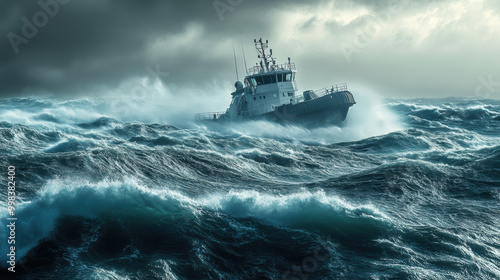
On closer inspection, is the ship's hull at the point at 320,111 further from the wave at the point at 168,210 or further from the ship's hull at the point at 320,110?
the wave at the point at 168,210

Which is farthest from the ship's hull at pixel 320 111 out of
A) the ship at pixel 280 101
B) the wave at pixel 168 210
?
the wave at pixel 168 210

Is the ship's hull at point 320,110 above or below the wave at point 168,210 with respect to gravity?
above

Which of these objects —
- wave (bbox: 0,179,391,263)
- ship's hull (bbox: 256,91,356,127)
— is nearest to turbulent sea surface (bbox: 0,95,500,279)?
wave (bbox: 0,179,391,263)

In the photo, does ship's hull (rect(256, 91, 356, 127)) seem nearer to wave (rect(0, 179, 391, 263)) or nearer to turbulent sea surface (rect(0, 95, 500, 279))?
turbulent sea surface (rect(0, 95, 500, 279))

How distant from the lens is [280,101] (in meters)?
46.7

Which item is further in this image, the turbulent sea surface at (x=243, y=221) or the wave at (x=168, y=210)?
the wave at (x=168, y=210)

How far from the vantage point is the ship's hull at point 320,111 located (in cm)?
4244

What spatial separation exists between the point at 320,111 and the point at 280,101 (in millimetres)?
5717

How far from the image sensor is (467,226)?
39.0 feet

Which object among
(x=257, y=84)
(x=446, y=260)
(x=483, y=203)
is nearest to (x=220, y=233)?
(x=446, y=260)

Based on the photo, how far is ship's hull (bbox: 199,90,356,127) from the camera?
139 feet

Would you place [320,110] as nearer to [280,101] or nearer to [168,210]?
[280,101]

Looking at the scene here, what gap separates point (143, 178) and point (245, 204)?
604cm

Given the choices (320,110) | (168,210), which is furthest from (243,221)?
(320,110)
